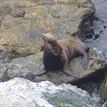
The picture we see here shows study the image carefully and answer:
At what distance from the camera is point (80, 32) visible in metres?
13.1

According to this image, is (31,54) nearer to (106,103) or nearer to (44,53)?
(44,53)

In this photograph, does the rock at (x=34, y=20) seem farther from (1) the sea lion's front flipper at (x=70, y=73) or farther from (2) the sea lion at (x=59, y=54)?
(1) the sea lion's front flipper at (x=70, y=73)

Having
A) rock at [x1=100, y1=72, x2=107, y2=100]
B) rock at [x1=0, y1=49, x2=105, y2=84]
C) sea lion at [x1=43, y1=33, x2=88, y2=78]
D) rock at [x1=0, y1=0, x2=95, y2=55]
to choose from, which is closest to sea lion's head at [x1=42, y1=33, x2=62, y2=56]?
sea lion at [x1=43, y1=33, x2=88, y2=78]

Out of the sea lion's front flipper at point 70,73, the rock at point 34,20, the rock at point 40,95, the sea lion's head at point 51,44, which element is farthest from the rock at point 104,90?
the rock at point 34,20

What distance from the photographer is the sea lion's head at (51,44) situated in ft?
36.9

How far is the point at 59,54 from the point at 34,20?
1965 mm

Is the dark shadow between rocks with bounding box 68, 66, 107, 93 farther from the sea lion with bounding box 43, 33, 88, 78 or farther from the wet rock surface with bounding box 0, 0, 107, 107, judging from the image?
the sea lion with bounding box 43, 33, 88, 78

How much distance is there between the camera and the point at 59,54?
1149 cm

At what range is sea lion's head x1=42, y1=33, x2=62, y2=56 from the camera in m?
11.2

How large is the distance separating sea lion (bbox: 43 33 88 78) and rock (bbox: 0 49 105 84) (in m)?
0.11

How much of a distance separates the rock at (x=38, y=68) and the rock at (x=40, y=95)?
406 mm

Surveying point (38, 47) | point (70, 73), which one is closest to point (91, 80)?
point (70, 73)

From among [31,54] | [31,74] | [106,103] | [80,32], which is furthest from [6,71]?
[80,32]

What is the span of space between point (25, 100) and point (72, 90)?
4.41ft
